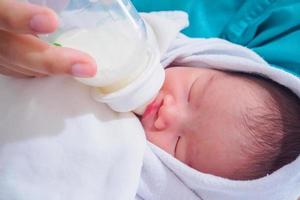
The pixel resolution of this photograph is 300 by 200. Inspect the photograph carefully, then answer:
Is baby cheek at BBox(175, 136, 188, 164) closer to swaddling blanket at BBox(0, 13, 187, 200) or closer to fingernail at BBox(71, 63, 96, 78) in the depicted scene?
swaddling blanket at BBox(0, 13, 187, 200)

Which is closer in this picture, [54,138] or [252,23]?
[54,138]

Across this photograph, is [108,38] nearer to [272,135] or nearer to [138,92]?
[138,92]

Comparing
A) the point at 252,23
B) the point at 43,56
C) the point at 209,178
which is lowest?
the point at 209,178

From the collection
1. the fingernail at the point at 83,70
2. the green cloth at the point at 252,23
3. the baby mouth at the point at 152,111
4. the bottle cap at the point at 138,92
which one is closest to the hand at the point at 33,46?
the fingernail at the point at 83,70

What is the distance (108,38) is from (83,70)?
8 centimetres

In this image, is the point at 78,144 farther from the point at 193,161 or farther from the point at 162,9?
the point at 162,9

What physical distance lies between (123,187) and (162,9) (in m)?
0.48

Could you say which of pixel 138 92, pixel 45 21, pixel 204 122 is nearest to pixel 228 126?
pixel 204 122

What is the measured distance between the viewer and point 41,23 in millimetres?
482

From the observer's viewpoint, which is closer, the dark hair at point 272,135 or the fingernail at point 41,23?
the fingernail at point 41,23

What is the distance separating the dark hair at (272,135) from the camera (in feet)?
2.52

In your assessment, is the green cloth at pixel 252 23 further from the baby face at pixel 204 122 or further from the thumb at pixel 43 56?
the thumb at pixel 43 56

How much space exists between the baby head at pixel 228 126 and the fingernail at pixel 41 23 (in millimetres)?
327

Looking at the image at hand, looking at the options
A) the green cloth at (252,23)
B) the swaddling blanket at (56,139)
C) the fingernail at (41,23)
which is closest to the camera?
the fingernail at (41,23)
